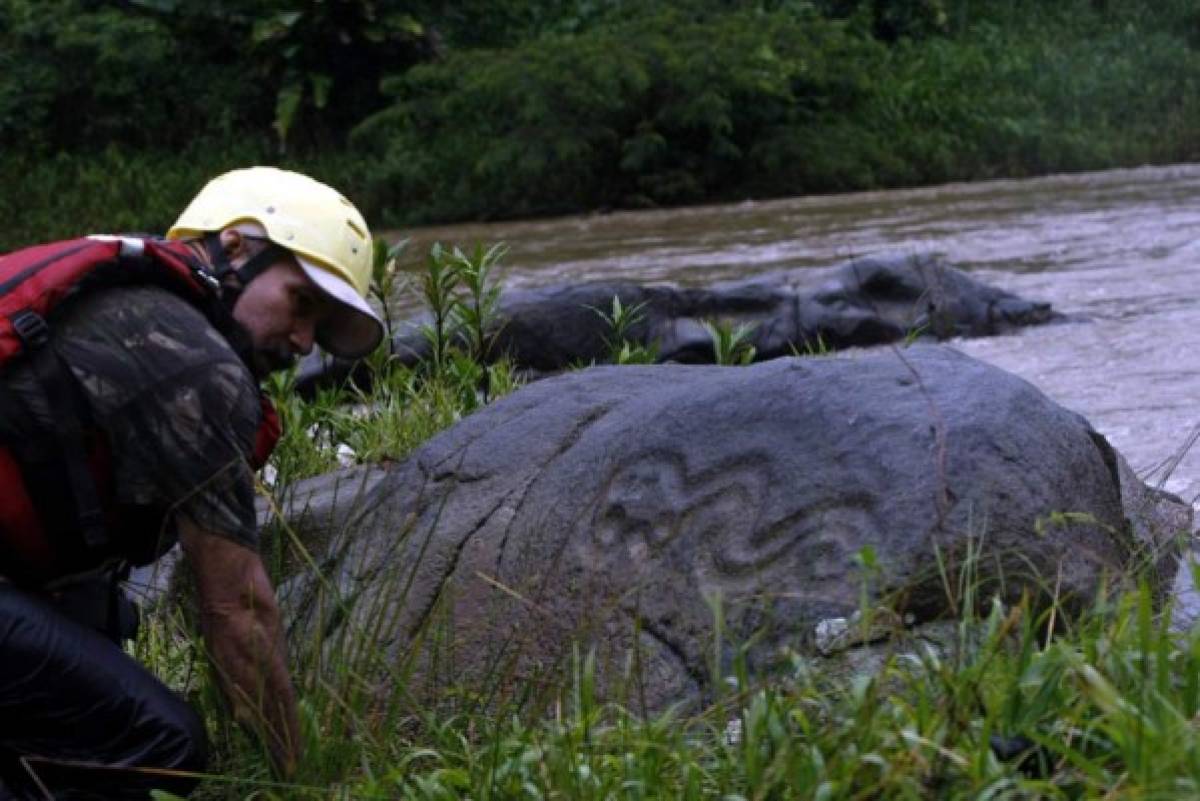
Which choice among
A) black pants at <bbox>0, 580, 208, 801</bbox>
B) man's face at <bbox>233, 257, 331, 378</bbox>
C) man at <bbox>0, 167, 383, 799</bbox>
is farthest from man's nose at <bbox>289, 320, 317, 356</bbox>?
black pants at <bbox>0, 580, 208, 801</bbox>

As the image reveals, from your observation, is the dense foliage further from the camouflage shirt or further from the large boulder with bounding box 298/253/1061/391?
the camouflage shirt

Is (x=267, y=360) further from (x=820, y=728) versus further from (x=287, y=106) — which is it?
(x=287, y=106)

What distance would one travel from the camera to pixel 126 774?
128 inches

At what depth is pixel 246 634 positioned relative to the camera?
3.19m

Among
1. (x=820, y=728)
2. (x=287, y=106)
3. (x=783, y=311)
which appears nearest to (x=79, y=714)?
(x=820, y=728)

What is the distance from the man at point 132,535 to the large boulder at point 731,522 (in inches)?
9.5

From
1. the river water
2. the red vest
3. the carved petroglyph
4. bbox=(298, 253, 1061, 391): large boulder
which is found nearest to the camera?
the red vest

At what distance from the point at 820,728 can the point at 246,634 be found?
3.23 feet

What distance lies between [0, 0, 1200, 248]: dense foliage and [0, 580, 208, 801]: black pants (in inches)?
683

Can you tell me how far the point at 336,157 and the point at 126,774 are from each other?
21219 millimetres

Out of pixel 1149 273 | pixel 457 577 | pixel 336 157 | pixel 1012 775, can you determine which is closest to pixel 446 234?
pixel 336 157

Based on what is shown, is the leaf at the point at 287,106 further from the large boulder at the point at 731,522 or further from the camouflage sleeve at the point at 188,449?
the camouflage sleeve at the point at 188,449

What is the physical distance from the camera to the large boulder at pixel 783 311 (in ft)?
30.6

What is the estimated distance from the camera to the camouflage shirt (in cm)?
311
